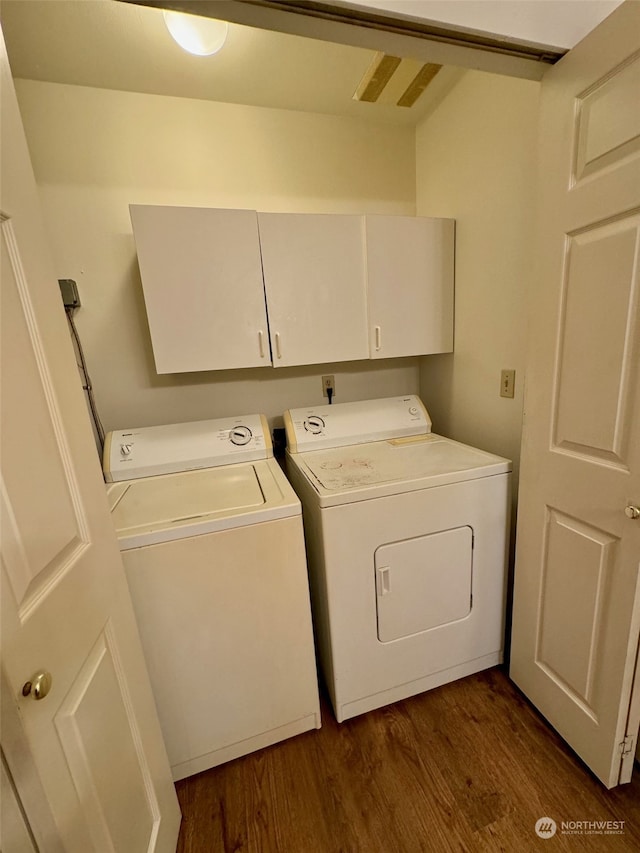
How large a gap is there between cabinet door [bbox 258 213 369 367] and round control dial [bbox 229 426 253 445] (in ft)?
1.21

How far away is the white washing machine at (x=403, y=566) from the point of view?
1244 millimetres

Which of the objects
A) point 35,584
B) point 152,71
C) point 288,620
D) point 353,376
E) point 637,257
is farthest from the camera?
point 353,376

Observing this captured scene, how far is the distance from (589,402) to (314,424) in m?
1.11

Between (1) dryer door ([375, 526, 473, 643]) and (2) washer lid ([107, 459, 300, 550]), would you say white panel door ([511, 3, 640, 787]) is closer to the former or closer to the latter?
(1) dryer door ([375, 526, 473, 643])

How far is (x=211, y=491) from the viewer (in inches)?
52.2

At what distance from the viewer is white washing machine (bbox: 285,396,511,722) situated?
1244 mm

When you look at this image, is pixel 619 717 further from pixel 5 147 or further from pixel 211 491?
pixel 5 147

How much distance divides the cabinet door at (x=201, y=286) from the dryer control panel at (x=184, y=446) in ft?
1.02

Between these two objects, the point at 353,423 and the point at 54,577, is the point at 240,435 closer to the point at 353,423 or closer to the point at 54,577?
the point at 353,423

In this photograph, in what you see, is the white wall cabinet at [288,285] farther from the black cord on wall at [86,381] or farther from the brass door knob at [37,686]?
the brass door knob at [37,686]

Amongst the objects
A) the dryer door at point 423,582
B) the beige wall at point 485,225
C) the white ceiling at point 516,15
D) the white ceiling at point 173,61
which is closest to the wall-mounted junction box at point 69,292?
the white ceiling at point 173,61

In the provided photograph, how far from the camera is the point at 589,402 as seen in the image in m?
1.00

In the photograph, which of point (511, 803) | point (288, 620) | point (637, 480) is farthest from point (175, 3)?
point (511, 803)

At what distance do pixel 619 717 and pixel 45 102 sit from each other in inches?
121
